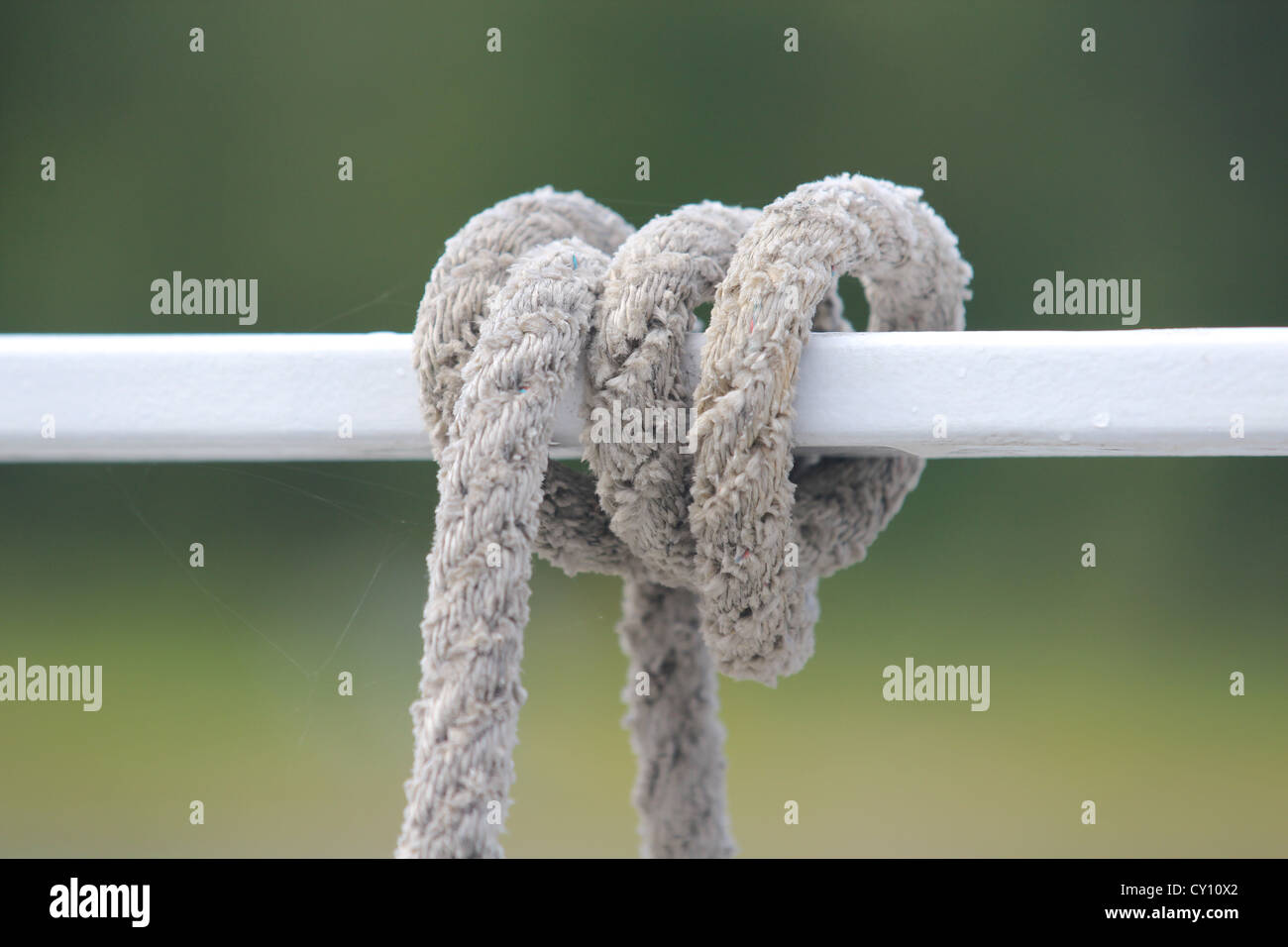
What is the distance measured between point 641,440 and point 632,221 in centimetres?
92

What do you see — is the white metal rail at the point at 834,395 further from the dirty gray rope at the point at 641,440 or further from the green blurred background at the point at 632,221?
the green blurred background at the point at 632,221

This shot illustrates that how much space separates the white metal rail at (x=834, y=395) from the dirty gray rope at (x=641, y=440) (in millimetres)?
18

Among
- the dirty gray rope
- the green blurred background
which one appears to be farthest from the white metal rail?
the green blurred background

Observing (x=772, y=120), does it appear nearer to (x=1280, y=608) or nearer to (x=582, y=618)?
(x=582, y=618)

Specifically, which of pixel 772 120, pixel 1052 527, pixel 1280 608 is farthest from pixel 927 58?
pixel 1280 608

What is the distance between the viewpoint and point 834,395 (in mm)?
300

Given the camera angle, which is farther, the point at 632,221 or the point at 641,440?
the point at 632,221

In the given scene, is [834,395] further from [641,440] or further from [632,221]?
[632,221]

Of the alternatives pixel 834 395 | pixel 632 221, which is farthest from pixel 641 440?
pixel 632 221

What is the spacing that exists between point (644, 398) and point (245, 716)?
794 millimetres

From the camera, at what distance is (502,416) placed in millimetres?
282

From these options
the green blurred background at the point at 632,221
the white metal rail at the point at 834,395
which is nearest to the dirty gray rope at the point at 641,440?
the white metal rail at the point at 834,395

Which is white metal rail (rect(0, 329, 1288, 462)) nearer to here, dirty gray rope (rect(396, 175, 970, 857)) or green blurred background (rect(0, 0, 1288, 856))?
dirty gray rope (rect(396, 175, 970, 857))

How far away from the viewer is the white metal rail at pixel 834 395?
0.29 m
